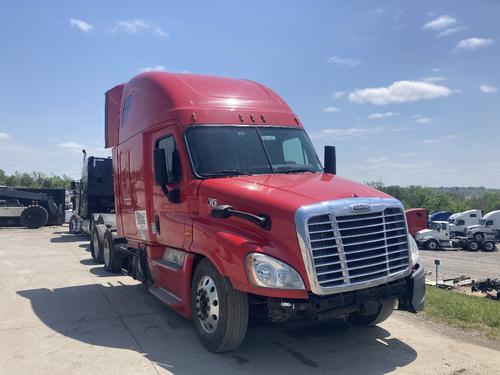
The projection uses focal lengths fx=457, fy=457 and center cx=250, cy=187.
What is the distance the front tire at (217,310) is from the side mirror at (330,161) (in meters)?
2.50

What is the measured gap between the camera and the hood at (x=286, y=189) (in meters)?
4.74

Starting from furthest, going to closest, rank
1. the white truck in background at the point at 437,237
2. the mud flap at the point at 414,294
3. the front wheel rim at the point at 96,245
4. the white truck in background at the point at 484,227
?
the white truck in background at the point at 484,227 → the white truck in background at the point at 437,237 → the front wheel rim at the point at 96,245 → the mud flap at the point at 414,294

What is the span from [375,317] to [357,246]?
175 centimetres

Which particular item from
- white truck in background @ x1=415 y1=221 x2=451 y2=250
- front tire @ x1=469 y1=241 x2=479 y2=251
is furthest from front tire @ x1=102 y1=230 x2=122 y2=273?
front tire @ x1=469 y1=241 x2=479 y2=251

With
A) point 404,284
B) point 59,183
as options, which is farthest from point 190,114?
point 59,183

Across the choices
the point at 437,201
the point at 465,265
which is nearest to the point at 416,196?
the point at 437,201

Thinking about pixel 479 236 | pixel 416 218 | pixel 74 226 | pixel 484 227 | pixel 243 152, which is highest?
pixel 243 152

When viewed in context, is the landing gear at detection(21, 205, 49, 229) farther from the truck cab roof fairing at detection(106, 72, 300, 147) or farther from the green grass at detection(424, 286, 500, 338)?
the green grass at detection(424, 286, 500, 338)

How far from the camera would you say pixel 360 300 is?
474 centimetres

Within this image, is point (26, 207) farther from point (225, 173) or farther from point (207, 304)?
point (207, 304)

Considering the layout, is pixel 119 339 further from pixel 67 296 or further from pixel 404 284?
pixel 404 284

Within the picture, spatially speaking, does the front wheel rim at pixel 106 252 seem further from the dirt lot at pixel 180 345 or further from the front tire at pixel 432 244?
the front tire at pixel 432 244

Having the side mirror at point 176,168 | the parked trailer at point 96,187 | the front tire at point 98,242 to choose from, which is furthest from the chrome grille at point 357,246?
the parked trailer at point 96,187

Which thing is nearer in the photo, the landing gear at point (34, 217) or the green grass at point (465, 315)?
the green grass at point (465, 315)
